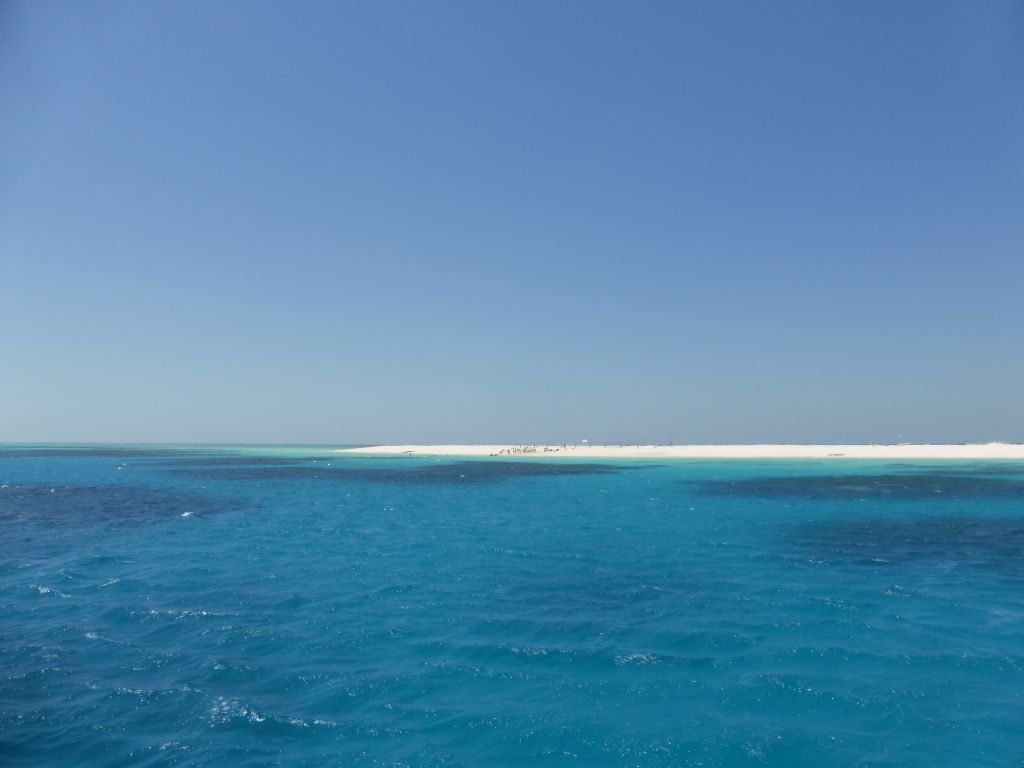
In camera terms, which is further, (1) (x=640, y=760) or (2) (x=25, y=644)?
(2) (x=25, y=644)

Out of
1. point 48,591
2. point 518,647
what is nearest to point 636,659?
point 518,647

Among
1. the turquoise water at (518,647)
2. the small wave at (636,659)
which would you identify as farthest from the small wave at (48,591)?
the small wave at (636,659)

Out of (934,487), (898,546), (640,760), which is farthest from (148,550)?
(934,487)

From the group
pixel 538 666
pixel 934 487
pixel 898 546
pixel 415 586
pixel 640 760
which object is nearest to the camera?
pixel 640 760

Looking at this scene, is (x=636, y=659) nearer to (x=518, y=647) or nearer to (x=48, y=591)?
(x=518, y=647)

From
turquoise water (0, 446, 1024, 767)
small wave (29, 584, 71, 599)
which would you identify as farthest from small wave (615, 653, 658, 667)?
small wave (29, 584, 71, 599)

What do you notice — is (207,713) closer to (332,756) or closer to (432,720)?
(332,756)

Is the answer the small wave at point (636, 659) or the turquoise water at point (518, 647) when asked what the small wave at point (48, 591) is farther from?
the small wave at point (636, 659)

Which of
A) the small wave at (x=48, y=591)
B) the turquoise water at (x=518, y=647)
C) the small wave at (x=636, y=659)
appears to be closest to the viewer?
the turquoise water at (x=518, y=647)

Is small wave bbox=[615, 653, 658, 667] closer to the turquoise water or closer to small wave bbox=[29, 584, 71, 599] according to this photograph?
the turquoise water
